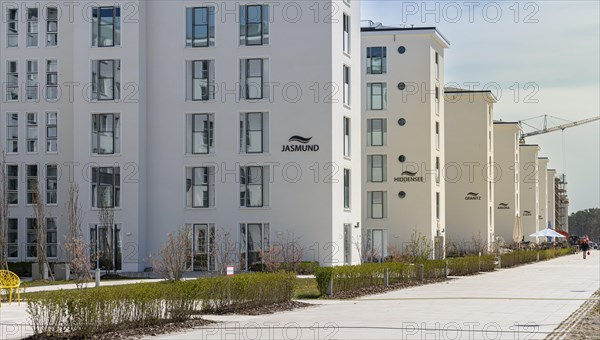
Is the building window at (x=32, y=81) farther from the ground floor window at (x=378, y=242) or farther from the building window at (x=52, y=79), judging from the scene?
the ground floor window at (x=378, y=242)

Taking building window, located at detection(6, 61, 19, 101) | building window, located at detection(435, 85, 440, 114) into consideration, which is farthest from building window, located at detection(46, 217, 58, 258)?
building window, located at detection(435, 85, 440, 114)

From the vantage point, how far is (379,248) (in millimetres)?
68812

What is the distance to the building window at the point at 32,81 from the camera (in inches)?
2044

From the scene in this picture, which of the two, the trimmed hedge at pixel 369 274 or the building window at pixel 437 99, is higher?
the building window at pixel 437 99

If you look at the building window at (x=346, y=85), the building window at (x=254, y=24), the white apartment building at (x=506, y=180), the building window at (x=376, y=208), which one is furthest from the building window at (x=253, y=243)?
the white apartment building at (x=506, y=180)

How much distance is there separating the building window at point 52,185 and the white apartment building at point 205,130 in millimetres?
68

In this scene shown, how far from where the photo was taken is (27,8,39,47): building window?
171 feet

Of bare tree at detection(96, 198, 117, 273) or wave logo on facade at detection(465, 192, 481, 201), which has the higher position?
wave logo on facade at detection(465, 192, 481, 201)

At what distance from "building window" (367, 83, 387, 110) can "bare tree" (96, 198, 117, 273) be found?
90.2 feet

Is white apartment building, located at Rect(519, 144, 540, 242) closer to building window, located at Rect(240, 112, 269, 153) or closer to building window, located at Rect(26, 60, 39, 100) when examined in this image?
building window, located at Rect(240, 112, 269, 153)

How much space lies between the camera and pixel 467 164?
93.4m

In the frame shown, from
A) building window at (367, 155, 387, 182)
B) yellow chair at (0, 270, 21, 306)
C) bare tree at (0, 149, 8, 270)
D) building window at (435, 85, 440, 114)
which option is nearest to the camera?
yellow chair at (0, 270, 21, 306)

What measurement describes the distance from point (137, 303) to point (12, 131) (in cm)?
3426

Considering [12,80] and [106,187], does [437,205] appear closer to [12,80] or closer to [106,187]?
[106,187]
